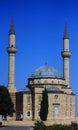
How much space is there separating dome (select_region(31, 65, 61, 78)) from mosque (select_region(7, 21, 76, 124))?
0.57m

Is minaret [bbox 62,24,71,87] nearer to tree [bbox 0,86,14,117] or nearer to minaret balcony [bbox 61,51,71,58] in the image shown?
minaret balcony [bbox 61,51,71,58]

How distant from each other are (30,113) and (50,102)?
4068 mm

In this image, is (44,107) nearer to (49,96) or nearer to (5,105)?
(49,96)

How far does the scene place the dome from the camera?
→ 88.2 m

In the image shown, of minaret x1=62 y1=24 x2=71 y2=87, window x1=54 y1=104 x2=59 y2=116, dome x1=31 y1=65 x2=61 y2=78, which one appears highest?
minaret x1=62 y1=24 x2=71 y2=87

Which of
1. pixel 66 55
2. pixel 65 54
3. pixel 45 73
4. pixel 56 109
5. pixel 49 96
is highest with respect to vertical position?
pixel 65 54

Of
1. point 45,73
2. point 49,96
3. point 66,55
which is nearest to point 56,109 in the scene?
point 49,96

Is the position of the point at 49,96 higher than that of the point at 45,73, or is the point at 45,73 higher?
the point at 45,73

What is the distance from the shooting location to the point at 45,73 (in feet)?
291

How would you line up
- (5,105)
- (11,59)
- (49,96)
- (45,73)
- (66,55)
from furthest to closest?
(45,73) < (66,55) < (11,59) < (49,96) < (5,105)

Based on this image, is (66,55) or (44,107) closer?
(44,107)

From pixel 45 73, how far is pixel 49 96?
27.7 ft

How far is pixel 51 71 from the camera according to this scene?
293 feet

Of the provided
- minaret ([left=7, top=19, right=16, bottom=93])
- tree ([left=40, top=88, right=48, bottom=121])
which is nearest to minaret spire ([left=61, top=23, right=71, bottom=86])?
minaret ([left=7, top=19, right=16, bottom=93])
